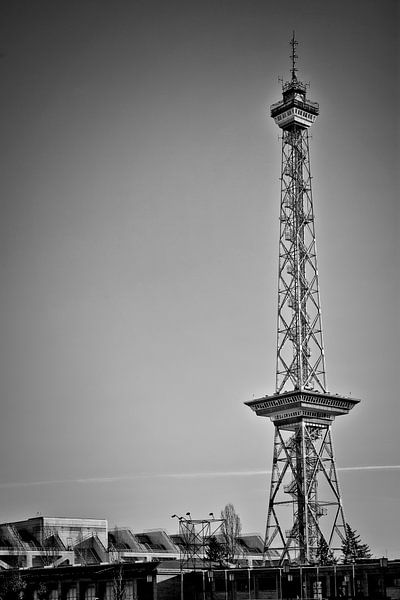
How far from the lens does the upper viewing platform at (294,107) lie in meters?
149

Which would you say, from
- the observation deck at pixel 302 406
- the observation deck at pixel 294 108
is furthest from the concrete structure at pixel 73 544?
the observation deck at pixel 294 108

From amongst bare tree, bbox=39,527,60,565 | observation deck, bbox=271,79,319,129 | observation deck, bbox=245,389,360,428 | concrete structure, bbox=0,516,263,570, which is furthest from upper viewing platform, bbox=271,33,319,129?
bare tree, bbox=39,527,60,565

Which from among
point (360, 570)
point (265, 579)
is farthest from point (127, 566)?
point (360, 570)

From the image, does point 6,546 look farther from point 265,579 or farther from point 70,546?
point 265,579

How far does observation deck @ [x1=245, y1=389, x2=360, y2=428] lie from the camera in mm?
140500

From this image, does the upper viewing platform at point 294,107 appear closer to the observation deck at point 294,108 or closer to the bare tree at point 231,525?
the observation deck at point 294,108

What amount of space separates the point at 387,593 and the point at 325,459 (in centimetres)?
5155

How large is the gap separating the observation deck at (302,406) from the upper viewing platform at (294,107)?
135 feet

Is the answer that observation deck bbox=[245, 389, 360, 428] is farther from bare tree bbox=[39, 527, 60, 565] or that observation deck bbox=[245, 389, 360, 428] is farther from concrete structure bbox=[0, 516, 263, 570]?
bare tree bbox=[39, 527, 60, 565]

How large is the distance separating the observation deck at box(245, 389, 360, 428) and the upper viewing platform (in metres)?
41.2

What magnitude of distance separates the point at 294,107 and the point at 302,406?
44.8 m

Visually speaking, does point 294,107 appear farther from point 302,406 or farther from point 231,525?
point 231,525

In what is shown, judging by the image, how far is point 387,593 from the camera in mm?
91625

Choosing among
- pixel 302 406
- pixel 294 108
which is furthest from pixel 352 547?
pixel 294 108
